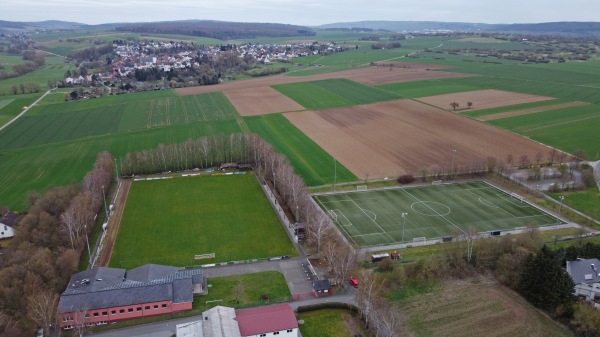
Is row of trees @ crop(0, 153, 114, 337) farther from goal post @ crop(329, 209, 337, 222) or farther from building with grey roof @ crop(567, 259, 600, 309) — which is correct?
building with grey roof @ crop(567, 259, 600, 309)

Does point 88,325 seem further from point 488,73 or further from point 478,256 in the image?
point 488,73

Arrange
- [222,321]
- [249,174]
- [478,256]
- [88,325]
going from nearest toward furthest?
[222,321] < [88,325] < [478,256] < [249,174]

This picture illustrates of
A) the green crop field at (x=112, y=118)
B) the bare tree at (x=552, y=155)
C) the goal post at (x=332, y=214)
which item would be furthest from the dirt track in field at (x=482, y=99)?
the goal post at (x=332, y=214)

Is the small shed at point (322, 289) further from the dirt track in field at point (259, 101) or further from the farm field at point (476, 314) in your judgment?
the dirt track in field at point (259, 101)

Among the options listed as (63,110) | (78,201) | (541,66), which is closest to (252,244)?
(78,201)

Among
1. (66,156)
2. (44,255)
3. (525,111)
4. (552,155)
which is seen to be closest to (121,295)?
(44,255)
